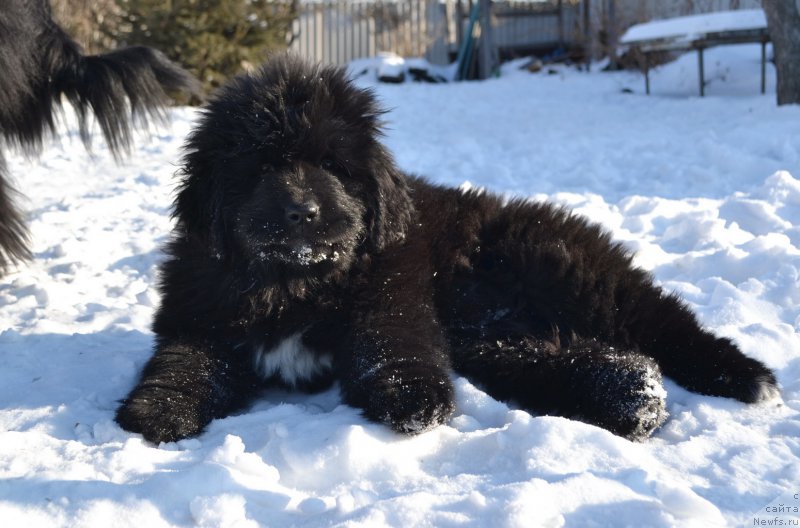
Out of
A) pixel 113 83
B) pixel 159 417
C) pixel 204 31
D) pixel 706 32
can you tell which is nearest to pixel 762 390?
pixel 159 417

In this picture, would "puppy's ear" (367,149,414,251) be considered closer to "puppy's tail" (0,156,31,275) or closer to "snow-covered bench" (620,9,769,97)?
"puppy's tail" (0,156,31,275)

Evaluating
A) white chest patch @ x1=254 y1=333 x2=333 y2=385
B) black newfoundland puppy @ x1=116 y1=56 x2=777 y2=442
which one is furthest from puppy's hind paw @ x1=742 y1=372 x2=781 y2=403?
white chest patch @ x1=254 y1=333 x2=333 y2=385

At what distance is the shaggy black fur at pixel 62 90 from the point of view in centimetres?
471

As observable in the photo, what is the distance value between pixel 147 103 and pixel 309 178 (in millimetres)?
2265

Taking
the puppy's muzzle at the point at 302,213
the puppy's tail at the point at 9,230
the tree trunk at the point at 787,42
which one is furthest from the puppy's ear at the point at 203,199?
the tree trunk at the point at 787,42

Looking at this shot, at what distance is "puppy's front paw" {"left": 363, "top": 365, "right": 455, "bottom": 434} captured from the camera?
2748 millimetres

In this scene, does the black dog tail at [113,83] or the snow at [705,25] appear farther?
the snow at [705,25]

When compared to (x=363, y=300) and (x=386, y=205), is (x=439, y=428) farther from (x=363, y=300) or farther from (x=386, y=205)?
(x=386, y=205)

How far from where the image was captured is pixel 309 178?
10.0 feet

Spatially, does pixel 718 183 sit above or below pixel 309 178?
below

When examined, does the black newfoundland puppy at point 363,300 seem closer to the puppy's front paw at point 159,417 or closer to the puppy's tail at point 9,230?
the puppy's front paw at point 159,417

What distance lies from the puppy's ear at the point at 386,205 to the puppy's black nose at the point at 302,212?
359 mm

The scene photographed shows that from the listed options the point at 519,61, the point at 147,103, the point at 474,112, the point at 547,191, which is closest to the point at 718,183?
the point at 547,191

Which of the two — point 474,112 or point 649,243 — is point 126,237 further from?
point 474,112
